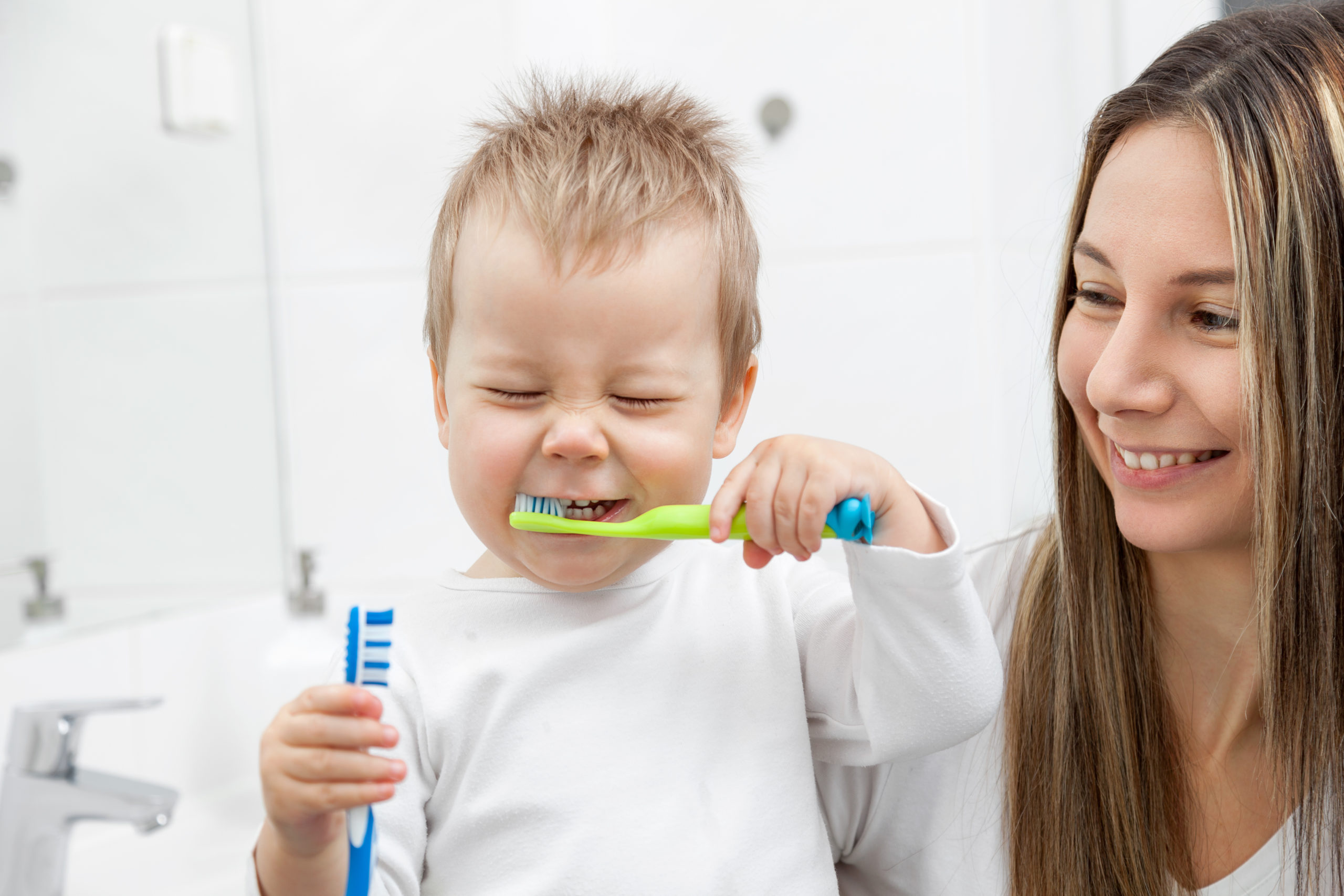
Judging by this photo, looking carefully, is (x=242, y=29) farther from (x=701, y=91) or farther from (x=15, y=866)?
(x=15, y=866)

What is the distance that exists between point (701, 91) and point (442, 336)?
740mm

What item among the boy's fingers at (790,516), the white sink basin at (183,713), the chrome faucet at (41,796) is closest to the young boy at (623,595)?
the boy's fingers at (790,516)

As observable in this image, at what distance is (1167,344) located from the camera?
66cm

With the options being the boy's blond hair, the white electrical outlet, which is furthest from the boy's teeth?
the white electrical outlet

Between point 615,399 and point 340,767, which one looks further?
point 615,399

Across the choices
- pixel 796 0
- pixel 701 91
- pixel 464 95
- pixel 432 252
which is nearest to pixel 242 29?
pixel 464 95

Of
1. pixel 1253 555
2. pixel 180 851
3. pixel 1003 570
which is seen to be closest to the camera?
pixel 1253 555

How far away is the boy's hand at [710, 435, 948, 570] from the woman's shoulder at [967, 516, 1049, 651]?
0.81ft

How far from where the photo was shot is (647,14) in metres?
1.33

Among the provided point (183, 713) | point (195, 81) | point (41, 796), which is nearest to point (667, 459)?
point (41, 796)

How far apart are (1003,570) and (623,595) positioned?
1.07ft

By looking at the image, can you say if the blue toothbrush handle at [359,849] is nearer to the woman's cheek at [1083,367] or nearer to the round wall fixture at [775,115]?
the woman's cheek at [1083,367]

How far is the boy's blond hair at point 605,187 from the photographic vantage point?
0.62 metres

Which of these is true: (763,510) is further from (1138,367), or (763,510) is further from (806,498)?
(1138,367)
